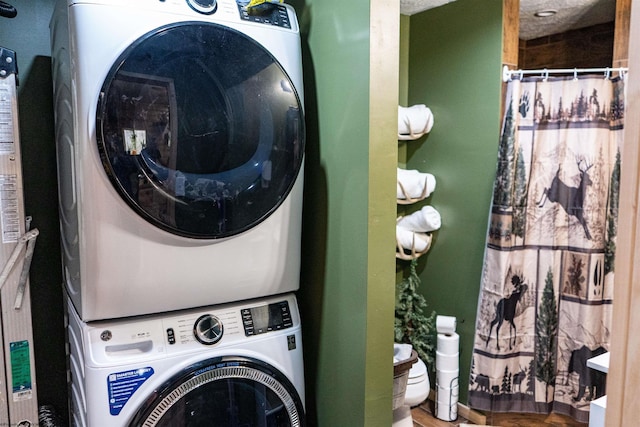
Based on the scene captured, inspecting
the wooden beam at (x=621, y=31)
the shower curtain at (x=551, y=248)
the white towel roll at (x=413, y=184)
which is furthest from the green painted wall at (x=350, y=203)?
the wooden beam at (x=621, y=31)

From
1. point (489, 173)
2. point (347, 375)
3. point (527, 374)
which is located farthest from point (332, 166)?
point (527, 374)

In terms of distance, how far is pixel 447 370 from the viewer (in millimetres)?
2705

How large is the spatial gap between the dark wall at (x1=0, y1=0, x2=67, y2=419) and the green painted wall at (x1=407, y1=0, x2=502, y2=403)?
75.6 inches

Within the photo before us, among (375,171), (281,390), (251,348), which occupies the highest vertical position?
(375,171)

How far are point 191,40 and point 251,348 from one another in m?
0.92

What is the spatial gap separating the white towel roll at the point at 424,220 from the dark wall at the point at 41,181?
71.6 inches

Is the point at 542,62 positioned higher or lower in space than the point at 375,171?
higher

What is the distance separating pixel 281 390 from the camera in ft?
5.12

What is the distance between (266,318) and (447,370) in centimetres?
151

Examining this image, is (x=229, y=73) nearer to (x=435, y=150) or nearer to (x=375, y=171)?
(x=375, y=171)

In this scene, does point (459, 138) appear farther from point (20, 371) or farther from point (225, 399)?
point (20, 371)

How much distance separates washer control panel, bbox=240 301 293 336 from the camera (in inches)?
60.8

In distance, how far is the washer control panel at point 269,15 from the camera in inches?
57.8

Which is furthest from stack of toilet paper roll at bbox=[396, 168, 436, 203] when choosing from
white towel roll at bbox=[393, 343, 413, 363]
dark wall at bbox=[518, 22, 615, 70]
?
dark wall at bbox=[518, 22, 615, 70]
